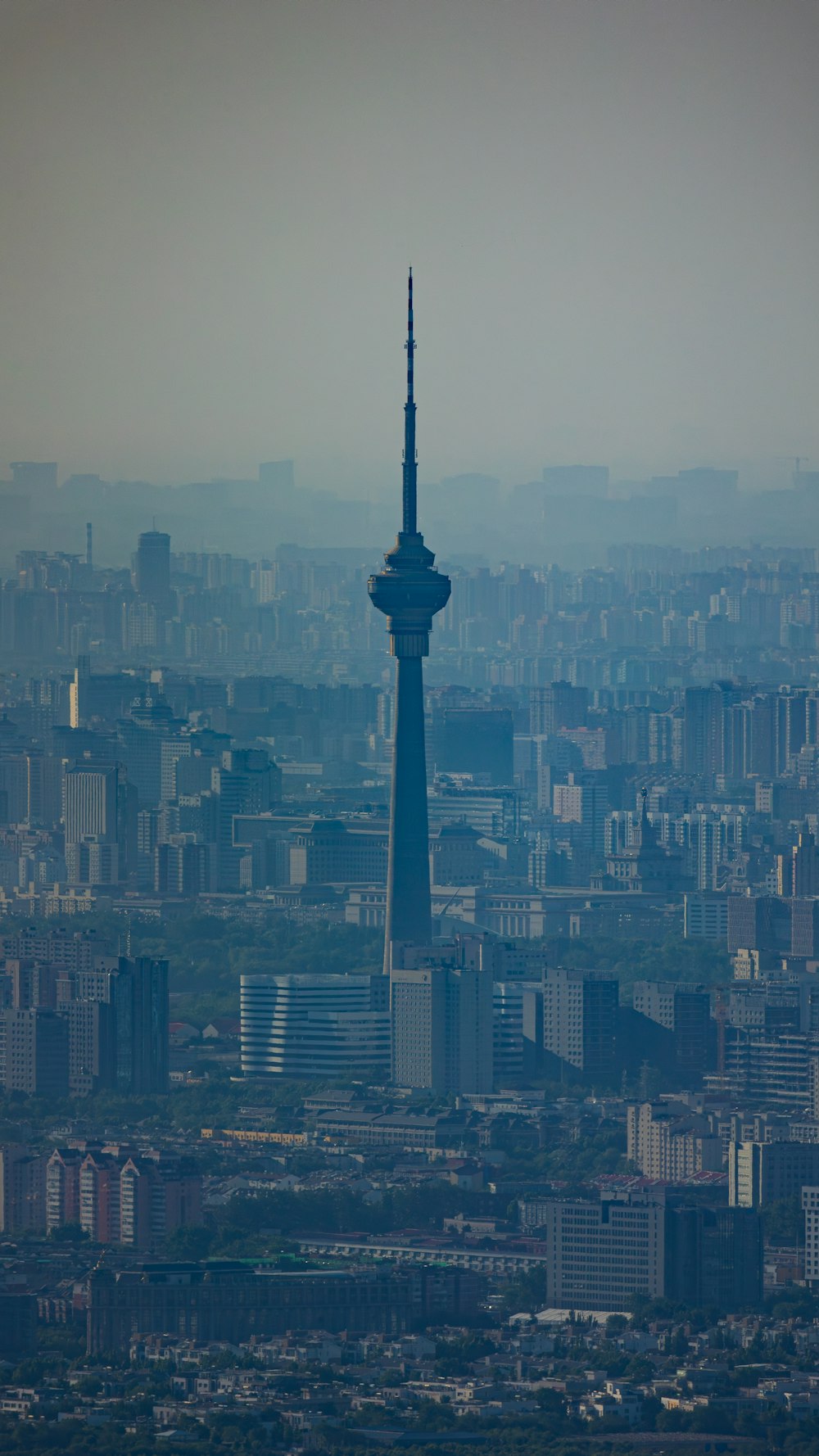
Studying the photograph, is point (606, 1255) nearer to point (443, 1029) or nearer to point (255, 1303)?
point (255, 1303)

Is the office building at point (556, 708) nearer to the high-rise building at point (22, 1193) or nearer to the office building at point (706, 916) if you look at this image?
the office building at point (706, 916)

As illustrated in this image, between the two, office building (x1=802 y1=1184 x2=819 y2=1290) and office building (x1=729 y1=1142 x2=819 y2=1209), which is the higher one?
office building (x1=729 y1=1142 x2=819 y2=1209)

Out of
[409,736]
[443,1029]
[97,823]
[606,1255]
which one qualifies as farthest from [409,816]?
[606,1255]

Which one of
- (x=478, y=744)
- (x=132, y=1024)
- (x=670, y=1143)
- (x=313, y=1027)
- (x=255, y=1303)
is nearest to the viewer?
(x=255, y=1303)

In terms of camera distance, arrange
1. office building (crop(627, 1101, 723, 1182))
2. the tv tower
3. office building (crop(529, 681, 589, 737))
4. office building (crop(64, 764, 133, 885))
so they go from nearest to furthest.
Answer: office building (crop(627, 1101, 723, 1182)), the tv tower, office building (crop(64, 764, 133, 885)), office building (crop(529, 681, 589, 737))

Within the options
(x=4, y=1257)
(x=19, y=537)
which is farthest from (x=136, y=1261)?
(x=19, y=537)

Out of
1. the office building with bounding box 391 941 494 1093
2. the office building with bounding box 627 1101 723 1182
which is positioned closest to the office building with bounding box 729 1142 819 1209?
the office building with bounding box 627 1101 723 1182

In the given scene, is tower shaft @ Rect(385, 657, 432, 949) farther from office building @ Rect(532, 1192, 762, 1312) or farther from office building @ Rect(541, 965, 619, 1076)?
office building @ Rect(532, 1192, 762, 1312)
